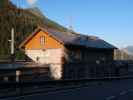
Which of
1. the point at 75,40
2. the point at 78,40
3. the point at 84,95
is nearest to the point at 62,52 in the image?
the point at 75,40

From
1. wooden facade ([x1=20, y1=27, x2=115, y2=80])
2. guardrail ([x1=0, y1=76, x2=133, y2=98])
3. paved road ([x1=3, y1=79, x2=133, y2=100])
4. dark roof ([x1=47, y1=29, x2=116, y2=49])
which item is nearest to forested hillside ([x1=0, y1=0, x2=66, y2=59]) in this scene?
wooden facade ([x1=20, y1=27, x2=115, y2=80])

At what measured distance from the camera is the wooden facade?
2149 inches

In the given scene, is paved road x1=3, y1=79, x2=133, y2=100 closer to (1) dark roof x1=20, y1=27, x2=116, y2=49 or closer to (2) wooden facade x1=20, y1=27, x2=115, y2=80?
(2) wooden facade x1=20, y1=27, x2=115, y2=80

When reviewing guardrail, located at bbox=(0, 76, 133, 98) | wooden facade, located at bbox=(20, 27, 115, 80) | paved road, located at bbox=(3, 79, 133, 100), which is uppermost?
wooden facade, located at bbox=(20, 27, 115, 80)

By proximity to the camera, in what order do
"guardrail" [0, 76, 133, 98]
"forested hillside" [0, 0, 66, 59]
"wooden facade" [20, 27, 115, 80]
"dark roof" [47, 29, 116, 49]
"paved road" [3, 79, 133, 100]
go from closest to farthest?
"paved road" [3, 79, 133, 100]
"guardrail" [0, 76, 133, 98]
"wooden facade" [20, 27, 115, 80]
"dark roof" [47, 29, 116, 49]
"forested hillside" [0, 0, 66, 59]

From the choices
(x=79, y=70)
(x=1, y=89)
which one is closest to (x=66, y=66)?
(x=79, y=70)

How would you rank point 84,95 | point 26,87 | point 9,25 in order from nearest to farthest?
point 84,95 → point 26,87 → point 9,25

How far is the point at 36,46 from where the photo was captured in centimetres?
5875

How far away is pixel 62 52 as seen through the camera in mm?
55062

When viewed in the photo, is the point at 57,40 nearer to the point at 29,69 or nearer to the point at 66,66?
the point at 66,66

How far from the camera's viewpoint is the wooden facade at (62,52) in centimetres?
5459

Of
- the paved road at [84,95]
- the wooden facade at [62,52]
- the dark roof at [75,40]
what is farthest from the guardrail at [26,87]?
the dark roof at [75,40]

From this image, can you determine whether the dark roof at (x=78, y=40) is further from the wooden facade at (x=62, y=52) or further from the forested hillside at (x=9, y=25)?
the forested hillside at (x=9, y=25)

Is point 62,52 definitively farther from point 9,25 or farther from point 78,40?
point 9,25
